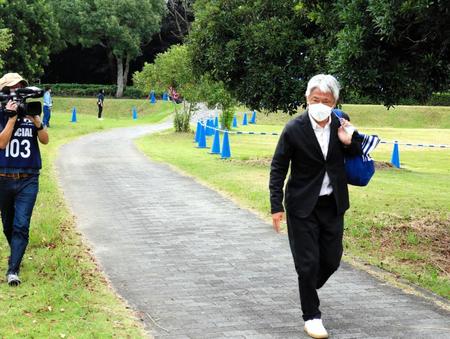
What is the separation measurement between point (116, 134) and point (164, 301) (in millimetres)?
21926

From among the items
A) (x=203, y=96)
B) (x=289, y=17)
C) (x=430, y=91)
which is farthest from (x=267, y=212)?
(x=203, y=96)

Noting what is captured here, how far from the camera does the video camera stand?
589 cm

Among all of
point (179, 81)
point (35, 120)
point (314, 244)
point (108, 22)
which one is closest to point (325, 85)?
point (314, 244)

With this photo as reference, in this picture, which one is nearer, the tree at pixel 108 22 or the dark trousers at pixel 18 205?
the dark trousers at pixel 18 205

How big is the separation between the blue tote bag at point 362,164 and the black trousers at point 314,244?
270 millimetres

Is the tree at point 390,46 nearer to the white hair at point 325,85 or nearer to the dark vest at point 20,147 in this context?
the white hair at point 325,85

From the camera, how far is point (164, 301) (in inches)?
225

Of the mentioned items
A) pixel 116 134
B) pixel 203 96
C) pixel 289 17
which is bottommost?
pixel 116 134

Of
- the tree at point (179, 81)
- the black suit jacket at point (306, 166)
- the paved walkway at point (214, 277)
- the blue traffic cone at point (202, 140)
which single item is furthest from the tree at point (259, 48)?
the tree at point (179, 81)

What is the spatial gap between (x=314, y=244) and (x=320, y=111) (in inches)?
37.4

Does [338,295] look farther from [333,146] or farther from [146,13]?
[146,13]

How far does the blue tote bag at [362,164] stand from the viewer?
4.94 meters

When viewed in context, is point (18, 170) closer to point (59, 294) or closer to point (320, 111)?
point (59, 294)

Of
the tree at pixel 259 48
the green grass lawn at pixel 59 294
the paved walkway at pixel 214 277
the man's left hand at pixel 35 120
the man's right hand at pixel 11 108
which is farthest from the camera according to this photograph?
the tree at pixel 259 48
